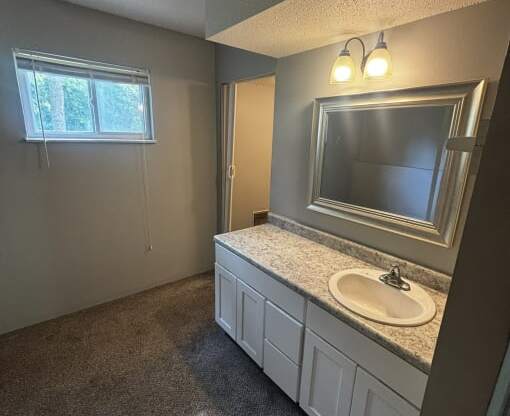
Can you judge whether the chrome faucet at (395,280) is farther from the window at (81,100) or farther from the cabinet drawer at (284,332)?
the window at (81,100)

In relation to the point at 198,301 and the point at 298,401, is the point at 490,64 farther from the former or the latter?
the point at 198,301

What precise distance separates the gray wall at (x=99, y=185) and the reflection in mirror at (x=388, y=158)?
4.69ft

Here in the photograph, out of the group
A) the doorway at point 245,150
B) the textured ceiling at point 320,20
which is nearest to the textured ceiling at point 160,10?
the textured ceiling at point 320,20

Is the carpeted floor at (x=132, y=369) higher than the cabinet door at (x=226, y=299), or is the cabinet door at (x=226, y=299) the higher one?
the cabinet door at (x=226, y=299)

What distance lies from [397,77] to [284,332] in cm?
142

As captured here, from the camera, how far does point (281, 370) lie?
151 centimetres

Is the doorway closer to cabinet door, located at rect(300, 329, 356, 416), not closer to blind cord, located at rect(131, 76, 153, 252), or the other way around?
blind cord, located at rect(131, 76, 153, 252)

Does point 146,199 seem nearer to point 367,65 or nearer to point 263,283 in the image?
point 263,283

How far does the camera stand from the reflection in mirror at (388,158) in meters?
1.24

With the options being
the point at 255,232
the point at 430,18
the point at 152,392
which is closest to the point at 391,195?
the point at 430,18

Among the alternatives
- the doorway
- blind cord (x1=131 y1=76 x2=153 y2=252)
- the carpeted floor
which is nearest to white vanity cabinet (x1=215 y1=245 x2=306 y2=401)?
the carpeted floor

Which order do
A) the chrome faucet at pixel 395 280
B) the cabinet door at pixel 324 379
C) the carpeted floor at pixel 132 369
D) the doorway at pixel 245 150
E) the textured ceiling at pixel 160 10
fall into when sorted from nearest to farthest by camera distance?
the cabinet door at pixel 324 379, the chrome faucet at pixel 395 280, the carpeted floor at pixel 132 369, the textured ceiling at pixel 160 10, the doorway at pixel 245 150

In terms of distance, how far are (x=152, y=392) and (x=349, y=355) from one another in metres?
1.20

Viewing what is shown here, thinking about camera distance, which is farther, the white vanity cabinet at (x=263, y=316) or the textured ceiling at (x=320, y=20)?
the white vanity cabinet at (x=263, y=316)
